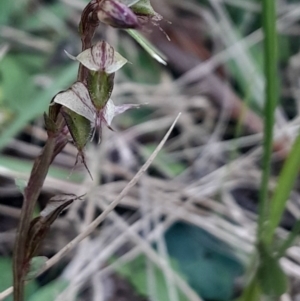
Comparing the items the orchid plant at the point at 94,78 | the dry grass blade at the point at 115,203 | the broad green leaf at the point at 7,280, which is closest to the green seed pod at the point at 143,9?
the orchid plant at the point at 94,78

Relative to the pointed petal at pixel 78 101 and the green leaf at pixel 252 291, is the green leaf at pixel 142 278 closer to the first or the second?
the green leaf at pixel 252 291

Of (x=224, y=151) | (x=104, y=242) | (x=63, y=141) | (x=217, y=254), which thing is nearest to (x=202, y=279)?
(x=217, y=254)

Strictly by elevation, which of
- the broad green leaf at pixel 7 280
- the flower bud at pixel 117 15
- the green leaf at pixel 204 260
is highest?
the flower bud at pixel 117 15

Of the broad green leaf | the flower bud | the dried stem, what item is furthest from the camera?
the broad green leaf

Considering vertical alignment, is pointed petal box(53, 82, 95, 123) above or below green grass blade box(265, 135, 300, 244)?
above

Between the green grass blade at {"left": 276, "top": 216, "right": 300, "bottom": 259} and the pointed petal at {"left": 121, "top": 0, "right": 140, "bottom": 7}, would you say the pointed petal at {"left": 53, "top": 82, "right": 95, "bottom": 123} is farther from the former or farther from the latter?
the green grass blade at {"left": 276, "top": 216, "right": 300, "bottom": 259}

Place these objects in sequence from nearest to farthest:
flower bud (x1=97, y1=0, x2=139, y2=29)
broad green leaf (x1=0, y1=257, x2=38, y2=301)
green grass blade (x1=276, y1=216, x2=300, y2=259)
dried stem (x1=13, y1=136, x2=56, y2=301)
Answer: flower bud (x1=97, y1=0, x2=139, y2=29) < dried stem (x1=13, y1=136, x2=56, y2=301) < green grass blade (x1=276, y1=216, x2=300, y2=259) < broad green leaf (x1=0, y1=257, x2=38, y2=301)

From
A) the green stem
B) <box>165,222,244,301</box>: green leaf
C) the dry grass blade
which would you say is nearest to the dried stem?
the dry grass blade
